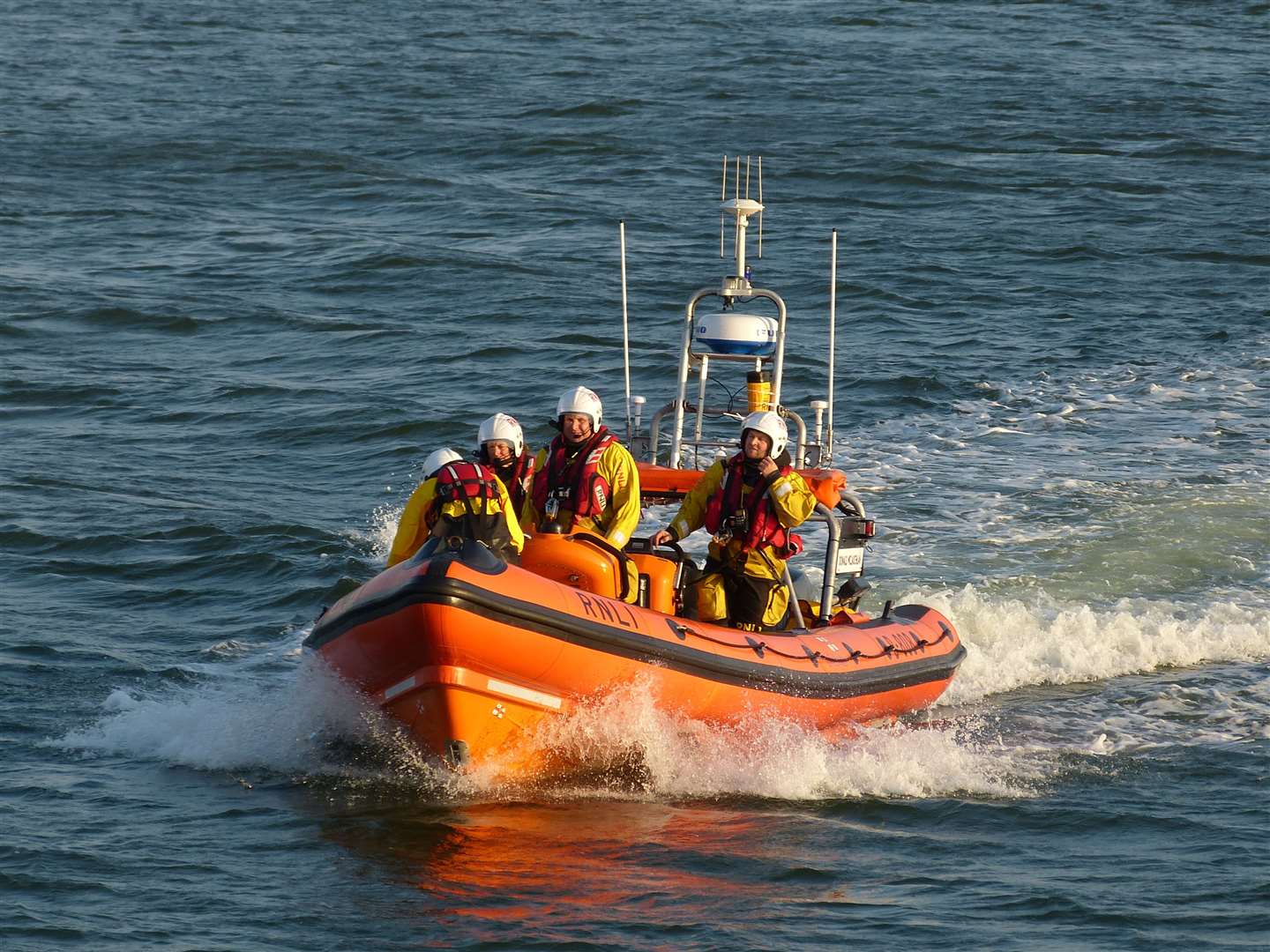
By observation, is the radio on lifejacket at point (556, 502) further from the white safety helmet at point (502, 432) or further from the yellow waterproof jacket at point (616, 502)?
the white safety helmet at point (502, 432)

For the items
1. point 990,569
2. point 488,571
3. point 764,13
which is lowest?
point 990,569

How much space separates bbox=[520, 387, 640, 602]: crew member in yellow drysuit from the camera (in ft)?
24.0

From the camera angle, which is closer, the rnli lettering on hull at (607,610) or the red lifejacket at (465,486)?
the rnli lettering on hull at (607,610)

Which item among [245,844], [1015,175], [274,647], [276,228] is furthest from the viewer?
[1015,175]

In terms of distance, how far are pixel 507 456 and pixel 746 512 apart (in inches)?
39.5

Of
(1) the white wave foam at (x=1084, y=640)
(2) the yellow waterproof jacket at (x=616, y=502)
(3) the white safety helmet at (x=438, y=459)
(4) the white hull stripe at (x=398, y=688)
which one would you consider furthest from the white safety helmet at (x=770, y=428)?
(4) the white hull stripe at (x=398, y=688)

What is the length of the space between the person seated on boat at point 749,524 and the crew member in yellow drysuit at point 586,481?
201mm

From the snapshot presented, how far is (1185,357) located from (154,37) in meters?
17.4

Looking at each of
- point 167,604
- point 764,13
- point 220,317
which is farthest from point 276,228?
point 764,13

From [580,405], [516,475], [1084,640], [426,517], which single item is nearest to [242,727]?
[426,517]

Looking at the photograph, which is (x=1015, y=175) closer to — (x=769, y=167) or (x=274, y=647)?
(x=769, y=167)

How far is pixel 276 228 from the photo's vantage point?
57.3ft

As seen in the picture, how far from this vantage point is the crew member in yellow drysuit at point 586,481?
7309mm

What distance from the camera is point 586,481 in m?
7.30
